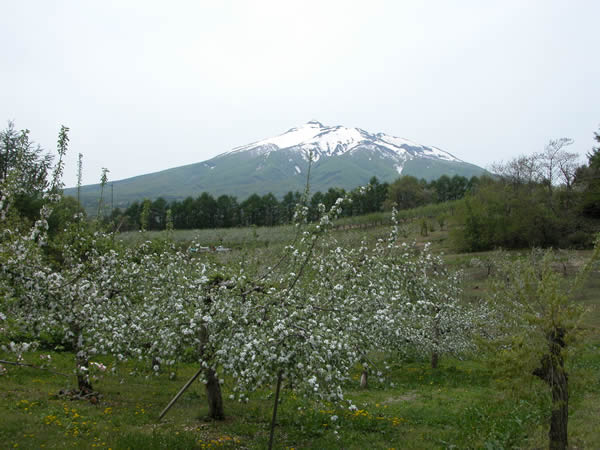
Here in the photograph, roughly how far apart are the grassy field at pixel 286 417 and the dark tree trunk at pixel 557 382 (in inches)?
11.8

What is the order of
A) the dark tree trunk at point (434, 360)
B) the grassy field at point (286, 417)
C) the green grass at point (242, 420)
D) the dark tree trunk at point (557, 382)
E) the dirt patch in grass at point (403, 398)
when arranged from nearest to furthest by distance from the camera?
the dark tree trunk at point (557, 382)
the grassy field at point (286, 417)
the green grass at point (242, 420)
the dirt patch in grass at point (403, 398)
the dark tree trunk at point (434, 360)

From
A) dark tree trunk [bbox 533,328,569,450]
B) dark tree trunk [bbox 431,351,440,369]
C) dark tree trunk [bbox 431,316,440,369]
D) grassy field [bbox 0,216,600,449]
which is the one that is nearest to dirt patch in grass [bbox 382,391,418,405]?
grassy field [bbox 0,216,600,449]

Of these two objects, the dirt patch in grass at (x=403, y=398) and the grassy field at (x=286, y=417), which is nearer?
the grassy field at (x=286, y=417)

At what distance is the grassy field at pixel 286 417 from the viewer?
823cm

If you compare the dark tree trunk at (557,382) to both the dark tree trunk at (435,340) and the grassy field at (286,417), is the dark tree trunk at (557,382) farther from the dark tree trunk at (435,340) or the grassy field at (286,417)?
the dark tree trunk at (435,340)

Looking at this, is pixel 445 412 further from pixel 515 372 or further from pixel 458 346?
pixel 458 346

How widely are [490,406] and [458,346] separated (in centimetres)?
598

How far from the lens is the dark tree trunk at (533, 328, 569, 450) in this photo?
777 centimetres

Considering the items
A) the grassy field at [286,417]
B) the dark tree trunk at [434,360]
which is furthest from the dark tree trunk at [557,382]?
the dark tree trunk at [434,360]

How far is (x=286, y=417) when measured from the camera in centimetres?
1060

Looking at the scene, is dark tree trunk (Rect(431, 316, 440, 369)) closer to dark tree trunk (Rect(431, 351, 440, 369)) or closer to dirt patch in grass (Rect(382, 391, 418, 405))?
dark tree trunk (Rect(431, 351, 440, 369))

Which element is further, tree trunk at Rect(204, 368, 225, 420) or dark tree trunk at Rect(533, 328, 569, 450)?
tree trunk at Rect(204, 368, 225, 420)

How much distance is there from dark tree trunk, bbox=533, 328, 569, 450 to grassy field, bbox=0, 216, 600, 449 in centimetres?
30

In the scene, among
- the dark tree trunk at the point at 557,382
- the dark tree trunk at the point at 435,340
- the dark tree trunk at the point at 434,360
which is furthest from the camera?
the dark tree trunk at the point at 434,360
